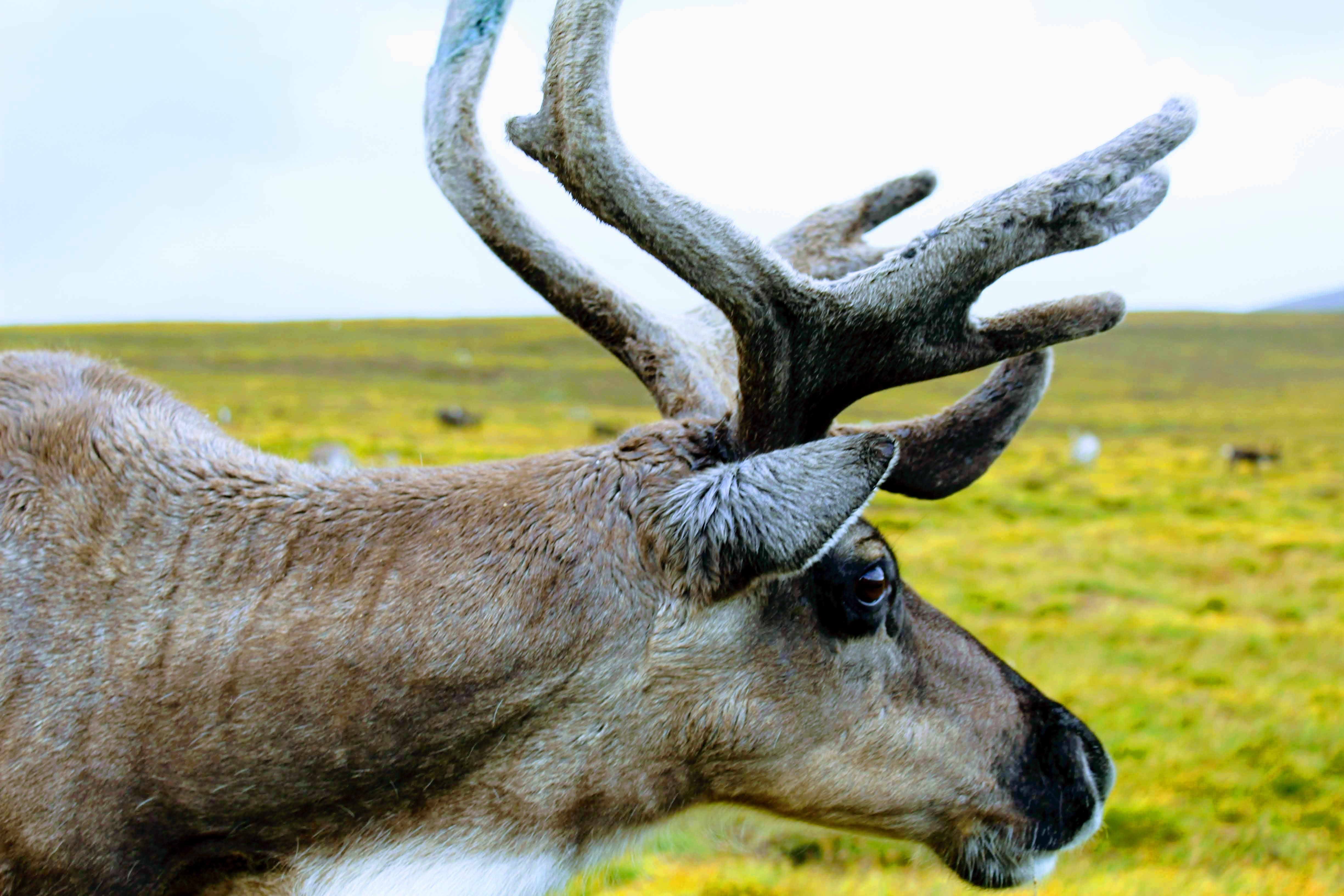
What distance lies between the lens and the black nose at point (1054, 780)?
2.64 meters

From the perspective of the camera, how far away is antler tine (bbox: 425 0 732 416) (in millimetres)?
3240

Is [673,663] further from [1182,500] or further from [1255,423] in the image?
[1255,423]

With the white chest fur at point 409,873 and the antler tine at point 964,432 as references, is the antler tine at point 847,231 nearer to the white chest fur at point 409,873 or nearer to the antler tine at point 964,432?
the antler tine at point 964,432

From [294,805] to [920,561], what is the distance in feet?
34.9

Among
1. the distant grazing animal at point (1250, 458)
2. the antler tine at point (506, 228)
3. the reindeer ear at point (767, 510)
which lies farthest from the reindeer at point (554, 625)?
the distant grazing animal at point (1250, 458)

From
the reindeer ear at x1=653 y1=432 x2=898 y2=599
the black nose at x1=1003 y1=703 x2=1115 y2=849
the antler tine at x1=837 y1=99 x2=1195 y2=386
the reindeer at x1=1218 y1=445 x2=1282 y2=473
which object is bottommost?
the reindeer at x1=1218 y1=445 x2=1282 y2=473

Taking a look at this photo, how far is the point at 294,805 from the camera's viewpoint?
212 centimetres

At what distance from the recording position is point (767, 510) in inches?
84.0

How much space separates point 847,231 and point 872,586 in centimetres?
180

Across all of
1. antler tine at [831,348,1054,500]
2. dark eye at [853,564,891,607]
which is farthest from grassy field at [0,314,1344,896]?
antler tine at [831,348,1054,500]

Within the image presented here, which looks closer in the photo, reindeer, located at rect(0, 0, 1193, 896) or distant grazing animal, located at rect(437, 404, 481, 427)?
reindeer, located at rect(0, 0, 1193, 896)

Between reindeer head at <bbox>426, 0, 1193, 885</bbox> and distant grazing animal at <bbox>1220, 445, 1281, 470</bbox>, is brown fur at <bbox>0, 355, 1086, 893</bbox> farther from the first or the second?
distant grazing animal at <bbox>1220, 445, 1281, 470</bbox>

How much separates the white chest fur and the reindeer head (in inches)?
14.1

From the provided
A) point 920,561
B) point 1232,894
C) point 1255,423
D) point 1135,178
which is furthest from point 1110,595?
point 1255,423
